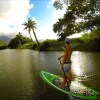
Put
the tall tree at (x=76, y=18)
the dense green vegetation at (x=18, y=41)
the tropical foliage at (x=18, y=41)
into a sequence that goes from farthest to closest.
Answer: the tropical foliage at (x=18, y=41) → the dense green vegetation at (x=18, y=41) → the tall tree at (x=76, y=18)

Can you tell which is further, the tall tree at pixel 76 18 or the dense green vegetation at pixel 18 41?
the dense green vegetation at pixel 18 41

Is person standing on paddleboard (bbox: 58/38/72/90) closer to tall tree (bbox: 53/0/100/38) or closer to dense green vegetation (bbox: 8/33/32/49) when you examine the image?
tall tree (bbox: 53/0/100/38)

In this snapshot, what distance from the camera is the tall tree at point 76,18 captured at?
48.6 feet

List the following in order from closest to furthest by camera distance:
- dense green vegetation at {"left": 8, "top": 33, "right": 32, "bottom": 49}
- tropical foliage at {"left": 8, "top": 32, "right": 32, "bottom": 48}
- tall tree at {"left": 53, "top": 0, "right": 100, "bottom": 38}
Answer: tall tree at {"left": 53, "top": 0, "right": 100, "bottom": 38}
dense green vegetation at {"left": 8, "top": 33, "right": 32, "bottom": 49}
tropical foliage at {"left": 8, "top": 32, "right": 32, "bottom": 48}

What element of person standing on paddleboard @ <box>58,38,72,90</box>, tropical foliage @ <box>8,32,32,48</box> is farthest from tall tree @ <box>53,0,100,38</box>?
tropical foliage @ <box>8,32,32,48</box>

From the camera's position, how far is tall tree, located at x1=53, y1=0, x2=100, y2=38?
48.6 ft

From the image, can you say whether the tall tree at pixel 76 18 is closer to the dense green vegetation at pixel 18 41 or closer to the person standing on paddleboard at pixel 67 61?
the person standing on paddleboard at pixel 67 61

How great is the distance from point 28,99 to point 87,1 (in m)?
9.11

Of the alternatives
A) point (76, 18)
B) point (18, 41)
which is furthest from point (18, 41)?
point (76, 18)

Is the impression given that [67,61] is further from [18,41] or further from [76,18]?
[18,41]

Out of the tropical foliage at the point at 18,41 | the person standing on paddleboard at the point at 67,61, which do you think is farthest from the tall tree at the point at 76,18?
the tropical foliage at the point at 18,41

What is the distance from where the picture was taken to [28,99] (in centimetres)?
1766

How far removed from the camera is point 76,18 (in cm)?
1556

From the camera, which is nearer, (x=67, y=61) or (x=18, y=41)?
(x=67, y=61)
